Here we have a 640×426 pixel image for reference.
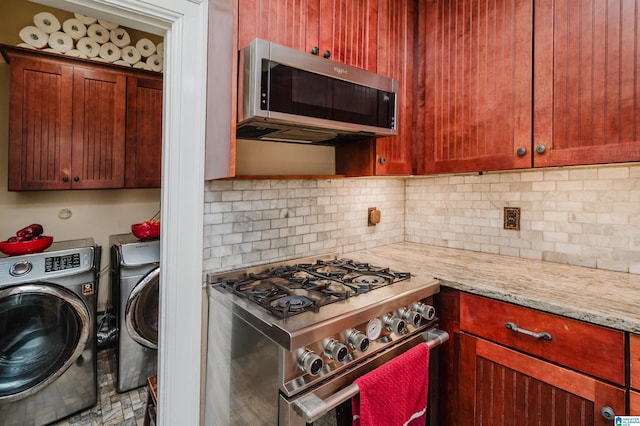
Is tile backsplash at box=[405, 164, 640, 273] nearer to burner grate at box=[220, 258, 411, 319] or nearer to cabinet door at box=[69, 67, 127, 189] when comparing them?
burner grate at box=[220, 258, 411, 319]

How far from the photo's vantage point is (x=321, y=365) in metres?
0.94

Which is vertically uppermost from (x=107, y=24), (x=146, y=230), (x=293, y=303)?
(x=107, y=24)

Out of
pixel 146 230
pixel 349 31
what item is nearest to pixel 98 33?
pixel 146 230

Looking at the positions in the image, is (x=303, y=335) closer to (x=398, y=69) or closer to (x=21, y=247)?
(x=398, y=69)

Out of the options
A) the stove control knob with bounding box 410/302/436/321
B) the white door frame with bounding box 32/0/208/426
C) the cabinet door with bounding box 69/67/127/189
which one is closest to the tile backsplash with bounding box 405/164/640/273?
the stove control knob with bounding box 410/302/436/321

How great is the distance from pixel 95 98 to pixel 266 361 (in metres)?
2.59

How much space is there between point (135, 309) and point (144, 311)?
2.8 inches

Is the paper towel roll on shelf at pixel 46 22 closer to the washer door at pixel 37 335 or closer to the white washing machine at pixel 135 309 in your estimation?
the white washing machine at pixel 135 309

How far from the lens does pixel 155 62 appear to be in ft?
9.45

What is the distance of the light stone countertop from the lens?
103 centimetres

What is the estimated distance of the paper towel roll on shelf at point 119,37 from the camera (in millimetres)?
2686

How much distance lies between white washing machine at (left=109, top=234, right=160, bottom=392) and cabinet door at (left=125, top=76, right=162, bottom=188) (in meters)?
0.67

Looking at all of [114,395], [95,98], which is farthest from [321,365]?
[95,98]

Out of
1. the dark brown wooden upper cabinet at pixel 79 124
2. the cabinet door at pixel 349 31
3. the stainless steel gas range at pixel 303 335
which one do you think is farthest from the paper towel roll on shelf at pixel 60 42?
the stainless steel gas range at pixel 303 335
